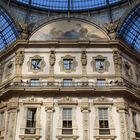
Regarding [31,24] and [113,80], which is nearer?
[113,80]

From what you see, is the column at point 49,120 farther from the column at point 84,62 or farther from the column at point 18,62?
the column at point 84,62

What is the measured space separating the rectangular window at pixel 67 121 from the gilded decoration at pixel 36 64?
7.37 meters

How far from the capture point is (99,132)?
36.6 m

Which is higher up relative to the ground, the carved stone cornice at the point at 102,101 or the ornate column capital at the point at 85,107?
the carved stone cornice at the point at 102,101

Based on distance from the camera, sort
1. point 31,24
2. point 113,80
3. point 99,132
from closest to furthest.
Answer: point 99,132 < point 113,80 < point 31,24

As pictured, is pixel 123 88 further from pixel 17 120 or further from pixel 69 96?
pixel 17 120

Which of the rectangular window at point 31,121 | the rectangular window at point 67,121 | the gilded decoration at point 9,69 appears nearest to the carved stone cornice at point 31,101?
the rectangular window at point 31,121

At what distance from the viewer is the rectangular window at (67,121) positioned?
36581 mm

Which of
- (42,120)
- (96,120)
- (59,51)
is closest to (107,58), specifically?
(59,51)

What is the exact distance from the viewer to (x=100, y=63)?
139ft

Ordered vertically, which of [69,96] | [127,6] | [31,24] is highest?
[127,6]

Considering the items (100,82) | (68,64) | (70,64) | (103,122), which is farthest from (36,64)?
(103,122)

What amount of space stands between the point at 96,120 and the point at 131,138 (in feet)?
15.5

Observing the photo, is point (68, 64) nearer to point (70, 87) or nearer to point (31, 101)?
point (70, 87)
